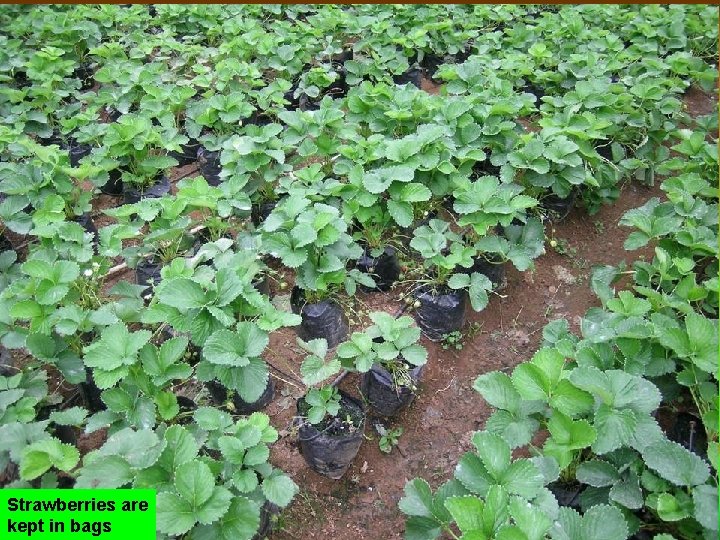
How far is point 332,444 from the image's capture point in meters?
2.81

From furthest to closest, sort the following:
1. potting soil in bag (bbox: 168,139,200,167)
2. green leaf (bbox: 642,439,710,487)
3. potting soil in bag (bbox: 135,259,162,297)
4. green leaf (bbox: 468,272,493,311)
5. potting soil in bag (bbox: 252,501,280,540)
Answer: potting soil in bag (bbox: 168,139,200,167) → potting soil in bag (bbox: 135,259,162,297) → green leaf (bbox: 468,272,493,311) → potting soil in bag (bbox: 252,501,280,540) → green leaf (bbox: 642,439,710,487)

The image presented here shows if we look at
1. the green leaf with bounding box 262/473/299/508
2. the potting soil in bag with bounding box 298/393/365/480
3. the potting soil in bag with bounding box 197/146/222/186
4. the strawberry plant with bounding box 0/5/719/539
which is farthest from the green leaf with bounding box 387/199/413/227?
the potting soil in bag with bounding box 197/146/222/186

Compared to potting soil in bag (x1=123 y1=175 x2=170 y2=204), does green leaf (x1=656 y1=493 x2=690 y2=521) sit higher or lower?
higher

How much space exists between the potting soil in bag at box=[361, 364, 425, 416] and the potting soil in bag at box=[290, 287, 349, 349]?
46 cm

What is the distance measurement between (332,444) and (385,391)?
459 mm

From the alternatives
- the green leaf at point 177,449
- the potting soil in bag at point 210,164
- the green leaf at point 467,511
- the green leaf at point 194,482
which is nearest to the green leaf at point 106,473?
the green leaf at point 177,449

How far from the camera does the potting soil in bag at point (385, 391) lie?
3.12 meters

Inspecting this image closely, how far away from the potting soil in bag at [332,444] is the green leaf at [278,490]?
397 mm

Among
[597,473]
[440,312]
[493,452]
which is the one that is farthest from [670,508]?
[440,312]

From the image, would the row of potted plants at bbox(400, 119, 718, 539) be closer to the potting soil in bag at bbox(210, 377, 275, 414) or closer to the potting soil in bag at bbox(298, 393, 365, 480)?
the potting soil in bag at bbox(298, 393, 365, 480)

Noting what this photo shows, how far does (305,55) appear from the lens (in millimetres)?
5844

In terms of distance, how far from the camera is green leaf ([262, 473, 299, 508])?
2.35 m

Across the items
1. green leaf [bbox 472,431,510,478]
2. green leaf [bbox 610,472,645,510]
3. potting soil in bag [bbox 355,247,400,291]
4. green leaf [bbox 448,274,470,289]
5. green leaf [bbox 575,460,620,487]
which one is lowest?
potting soil in bag [bbox 355,247,400,291]

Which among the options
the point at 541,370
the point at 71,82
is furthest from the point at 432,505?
the point at 71,82
